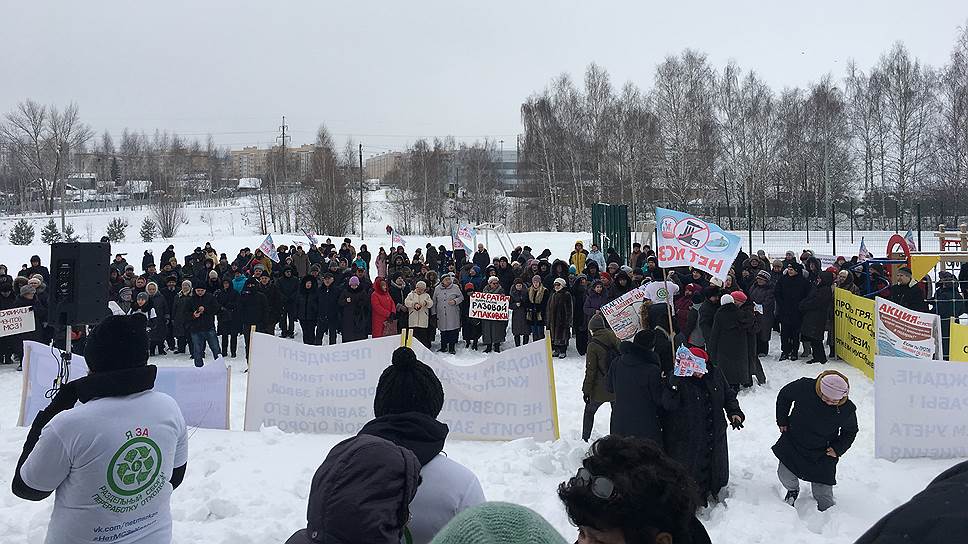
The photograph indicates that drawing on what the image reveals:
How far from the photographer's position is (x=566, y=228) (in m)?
50.0

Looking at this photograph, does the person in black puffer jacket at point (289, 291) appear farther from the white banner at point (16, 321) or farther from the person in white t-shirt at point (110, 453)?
the person in white t-shirt at point (110, 453)

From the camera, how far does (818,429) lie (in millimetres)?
6059

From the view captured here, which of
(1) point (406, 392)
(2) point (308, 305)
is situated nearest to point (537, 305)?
(2) point (308, 305)

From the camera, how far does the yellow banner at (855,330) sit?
11227 mm

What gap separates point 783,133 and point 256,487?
1683 inches

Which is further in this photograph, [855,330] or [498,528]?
[855,330]

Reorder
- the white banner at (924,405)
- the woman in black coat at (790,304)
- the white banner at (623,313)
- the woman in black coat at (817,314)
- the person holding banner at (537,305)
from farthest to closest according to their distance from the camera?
the person holding banner at (537,305) → the woman in black coat at (790,304) → the woman in black coat at (817,314) → the white banner at (623,313) → the white banner at (924,405)

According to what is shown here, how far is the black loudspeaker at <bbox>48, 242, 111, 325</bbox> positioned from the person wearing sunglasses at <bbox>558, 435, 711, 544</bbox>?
6836 millimetres

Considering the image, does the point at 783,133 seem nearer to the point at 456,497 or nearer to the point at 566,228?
the point at 566,228

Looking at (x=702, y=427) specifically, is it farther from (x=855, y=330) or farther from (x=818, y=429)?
(x=855, y=330)

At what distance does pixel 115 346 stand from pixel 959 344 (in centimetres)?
889

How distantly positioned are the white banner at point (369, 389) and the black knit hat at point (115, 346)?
16.5ft

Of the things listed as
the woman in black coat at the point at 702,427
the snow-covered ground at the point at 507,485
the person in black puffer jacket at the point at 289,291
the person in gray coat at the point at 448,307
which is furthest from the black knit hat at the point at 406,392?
the person in black puffer jacket at the point at 289,291

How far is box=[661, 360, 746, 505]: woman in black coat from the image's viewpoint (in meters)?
6.16
